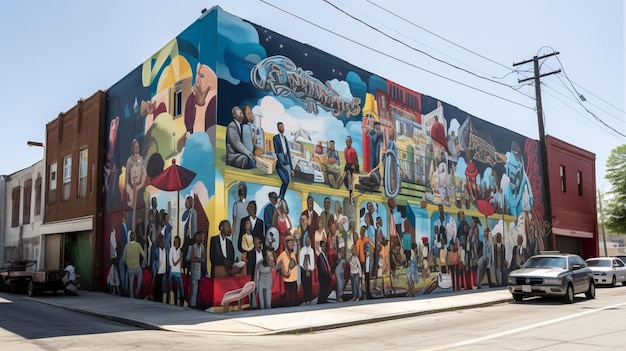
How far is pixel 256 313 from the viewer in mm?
14406

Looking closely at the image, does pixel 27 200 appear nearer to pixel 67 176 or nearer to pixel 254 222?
pixel 67 176

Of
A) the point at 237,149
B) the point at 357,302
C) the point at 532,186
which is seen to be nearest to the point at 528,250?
the point at 532,186

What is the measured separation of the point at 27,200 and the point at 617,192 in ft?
142

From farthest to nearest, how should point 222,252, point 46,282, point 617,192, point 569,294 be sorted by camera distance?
point 617,192 < point 46,282 < point 569,294 < point 222,252

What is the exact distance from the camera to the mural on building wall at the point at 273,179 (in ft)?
50.7

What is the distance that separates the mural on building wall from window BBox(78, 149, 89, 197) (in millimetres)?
1899

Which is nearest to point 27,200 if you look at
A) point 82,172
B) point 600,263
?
point 82,172

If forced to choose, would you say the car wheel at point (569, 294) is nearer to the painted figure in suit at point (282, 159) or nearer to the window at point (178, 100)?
the painted figure in suit at point (282, 159)

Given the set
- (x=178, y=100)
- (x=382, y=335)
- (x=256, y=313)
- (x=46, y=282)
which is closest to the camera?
(x=382, y=335)

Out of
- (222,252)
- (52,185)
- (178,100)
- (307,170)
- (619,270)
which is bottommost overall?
(619,270)

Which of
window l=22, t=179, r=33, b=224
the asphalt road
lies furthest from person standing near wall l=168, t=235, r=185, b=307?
window l=22, t=179, r=33, b=224

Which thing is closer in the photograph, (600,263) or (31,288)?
(31,288)

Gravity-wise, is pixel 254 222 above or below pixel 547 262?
above

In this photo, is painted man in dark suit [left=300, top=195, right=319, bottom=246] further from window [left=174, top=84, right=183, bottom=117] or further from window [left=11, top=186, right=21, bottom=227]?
window [left=11, top=186, right=21, bottom=227]
